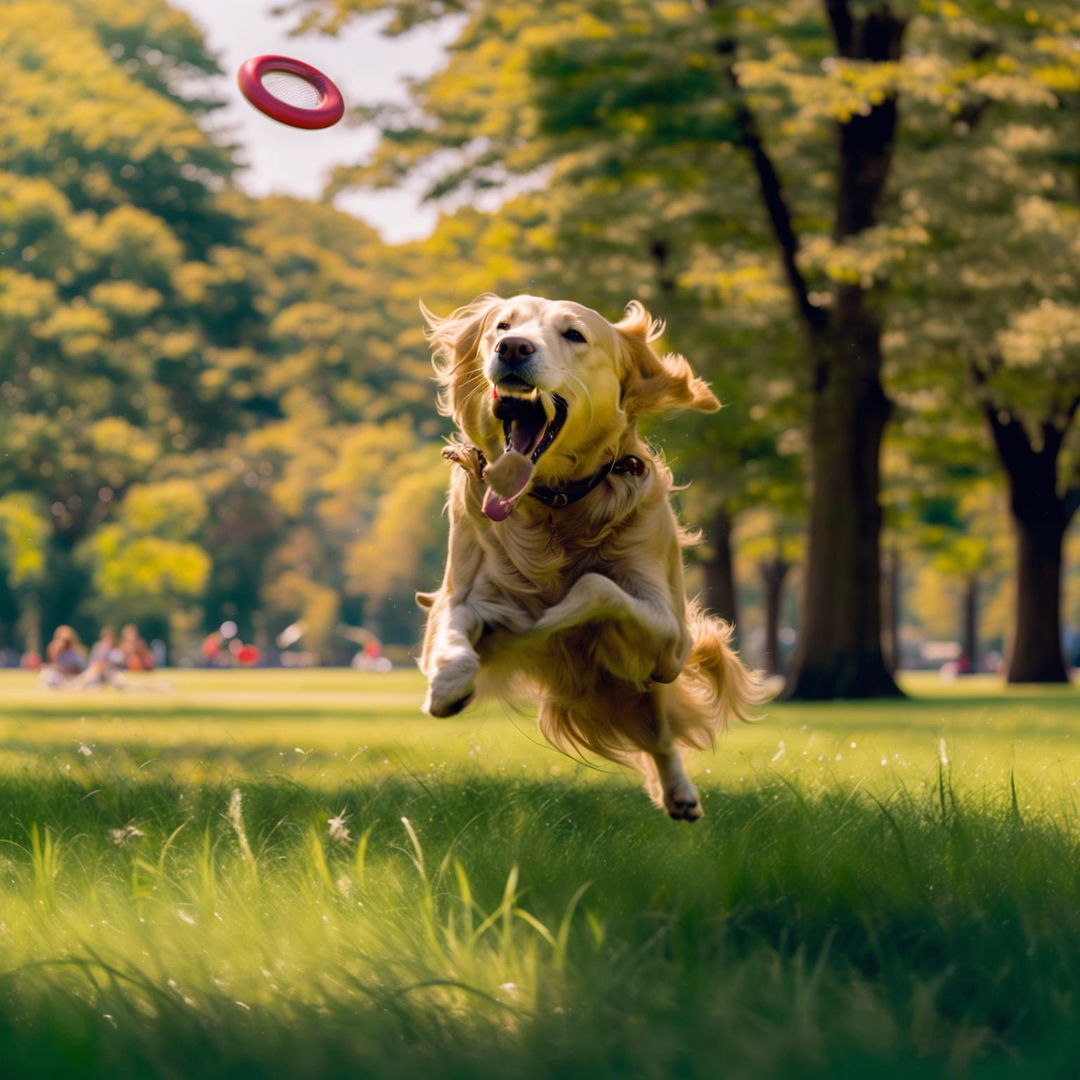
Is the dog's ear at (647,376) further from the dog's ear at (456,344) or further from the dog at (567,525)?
the dog's ear at (456,344)

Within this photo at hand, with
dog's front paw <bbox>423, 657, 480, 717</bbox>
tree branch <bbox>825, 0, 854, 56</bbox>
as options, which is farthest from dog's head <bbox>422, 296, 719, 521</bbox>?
tree branch <bbox>825, 0, 854, 56</bbox>

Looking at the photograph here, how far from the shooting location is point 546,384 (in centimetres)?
527

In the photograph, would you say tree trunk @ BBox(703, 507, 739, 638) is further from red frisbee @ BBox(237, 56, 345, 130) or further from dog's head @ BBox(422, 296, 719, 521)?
dog's head @ BBox(422, 296, 719, 521)

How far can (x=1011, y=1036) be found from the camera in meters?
3.26

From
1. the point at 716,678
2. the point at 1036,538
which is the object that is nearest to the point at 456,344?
the point at 716,678

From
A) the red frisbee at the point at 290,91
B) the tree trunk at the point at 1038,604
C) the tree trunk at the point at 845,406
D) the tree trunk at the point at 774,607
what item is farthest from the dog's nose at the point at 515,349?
the tree trunk at the point at 774,607

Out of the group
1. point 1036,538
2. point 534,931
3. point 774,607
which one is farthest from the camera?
point 774,607

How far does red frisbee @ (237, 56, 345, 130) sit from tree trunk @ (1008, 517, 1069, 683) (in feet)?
72.0

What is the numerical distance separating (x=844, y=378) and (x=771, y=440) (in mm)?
7429

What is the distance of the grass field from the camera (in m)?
3.08

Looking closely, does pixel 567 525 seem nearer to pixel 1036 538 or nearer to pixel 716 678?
pixel 716 678

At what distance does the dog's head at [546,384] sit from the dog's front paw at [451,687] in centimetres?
57

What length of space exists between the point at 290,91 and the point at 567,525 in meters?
2.82

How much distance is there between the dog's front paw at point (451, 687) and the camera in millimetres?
4867
